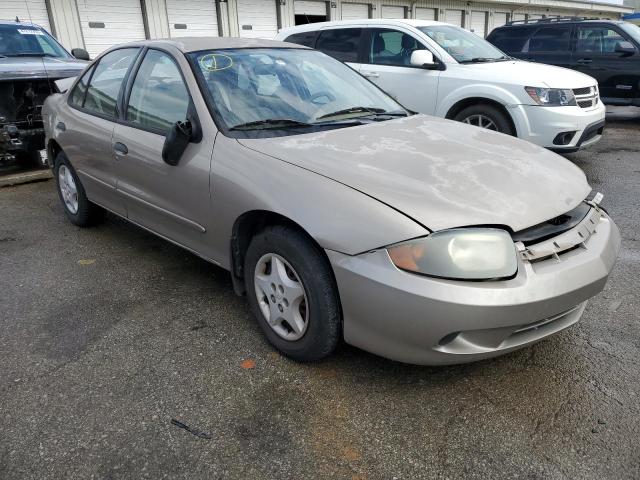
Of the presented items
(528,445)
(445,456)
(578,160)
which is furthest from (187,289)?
(578,160)

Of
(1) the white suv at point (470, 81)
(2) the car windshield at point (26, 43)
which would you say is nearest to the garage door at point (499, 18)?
(1) the white suv at point (470, 81)

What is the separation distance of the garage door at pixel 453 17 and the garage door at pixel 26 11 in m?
17.9

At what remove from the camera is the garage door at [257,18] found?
15.5m

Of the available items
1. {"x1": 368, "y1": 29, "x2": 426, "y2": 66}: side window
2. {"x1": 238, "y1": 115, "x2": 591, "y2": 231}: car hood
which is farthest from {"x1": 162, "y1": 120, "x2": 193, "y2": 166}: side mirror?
{"x1": 368, "y1": 29, "x2": 426, "y2": 66}: side window

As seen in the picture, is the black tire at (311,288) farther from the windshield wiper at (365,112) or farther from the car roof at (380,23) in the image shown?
the car roof at (380,23)

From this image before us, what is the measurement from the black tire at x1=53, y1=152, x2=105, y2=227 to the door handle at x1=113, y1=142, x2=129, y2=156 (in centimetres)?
99

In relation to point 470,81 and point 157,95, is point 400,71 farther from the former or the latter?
A: point 157,95

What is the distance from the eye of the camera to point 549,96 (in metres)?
5.96

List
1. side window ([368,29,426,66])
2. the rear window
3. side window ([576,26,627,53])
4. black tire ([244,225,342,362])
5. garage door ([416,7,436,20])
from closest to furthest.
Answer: black tire ([244,225,342,362]) → side window ([368,29,426,66]) → side window ([576,26,627,53]) → the rear window → garage door ([416,7,436,20])

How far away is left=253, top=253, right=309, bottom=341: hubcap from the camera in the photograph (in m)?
2.52

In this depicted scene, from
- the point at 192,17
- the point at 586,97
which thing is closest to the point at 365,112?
the point at 586,97

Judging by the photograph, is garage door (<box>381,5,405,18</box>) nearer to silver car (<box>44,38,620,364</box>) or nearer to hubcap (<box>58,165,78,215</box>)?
hubcap (<box>58,165,78,215</box>)

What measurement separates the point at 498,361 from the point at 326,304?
98cm

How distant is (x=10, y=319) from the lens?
316 centimetres
